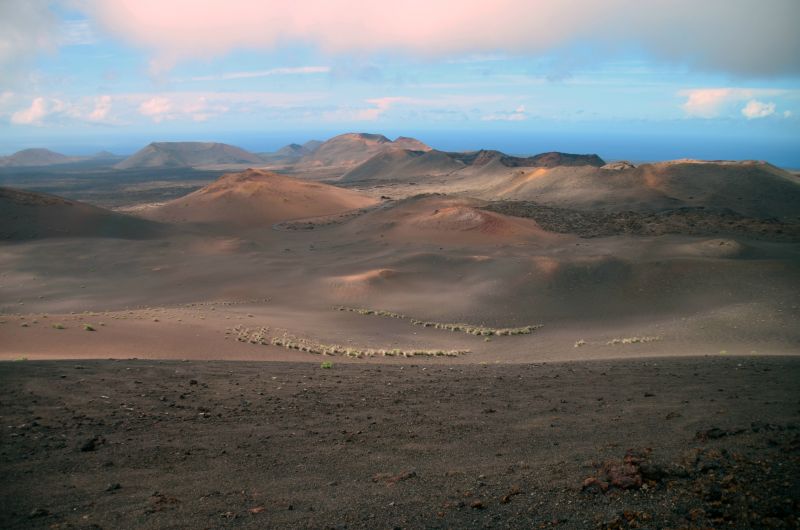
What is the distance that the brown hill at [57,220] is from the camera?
131 feet

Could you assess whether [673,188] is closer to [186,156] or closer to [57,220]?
[57,220]

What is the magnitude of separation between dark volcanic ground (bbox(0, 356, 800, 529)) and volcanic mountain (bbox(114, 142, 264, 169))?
552 ft

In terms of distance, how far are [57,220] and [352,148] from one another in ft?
428

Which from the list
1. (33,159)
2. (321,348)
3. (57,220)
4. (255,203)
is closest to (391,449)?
(321,348)

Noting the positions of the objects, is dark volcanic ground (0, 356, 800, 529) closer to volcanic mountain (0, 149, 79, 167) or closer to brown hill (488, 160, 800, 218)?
brown hill (488, 160, 800, 218)

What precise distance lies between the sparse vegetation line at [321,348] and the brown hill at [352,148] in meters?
135

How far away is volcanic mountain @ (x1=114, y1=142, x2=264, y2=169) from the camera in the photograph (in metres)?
168

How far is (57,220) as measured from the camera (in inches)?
1644

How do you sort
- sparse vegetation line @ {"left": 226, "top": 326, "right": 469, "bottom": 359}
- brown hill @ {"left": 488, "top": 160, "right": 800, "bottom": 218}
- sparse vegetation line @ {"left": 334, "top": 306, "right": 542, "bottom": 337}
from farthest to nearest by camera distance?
brown hill @ {"left": 488, "top": 160, "right": 800, "bottom": 218}
sparse vegetation line @ {"left": 334, "top": 306, "right": 542, "bottom": 337}
sparse vegetation line @ {"left": 226, "top": 326, "right": 469, "bottom": 359}

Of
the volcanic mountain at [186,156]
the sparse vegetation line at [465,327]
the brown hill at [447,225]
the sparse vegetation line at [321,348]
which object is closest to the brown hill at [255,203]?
the brown hill at [447,225]

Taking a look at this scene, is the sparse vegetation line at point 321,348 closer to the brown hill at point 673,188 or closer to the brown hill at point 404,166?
the brown hill at point 673,188

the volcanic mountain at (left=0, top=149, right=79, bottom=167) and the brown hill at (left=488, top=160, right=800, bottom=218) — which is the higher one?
the volcanic mountain at (left=0, top=149, right=79, bottom=167)

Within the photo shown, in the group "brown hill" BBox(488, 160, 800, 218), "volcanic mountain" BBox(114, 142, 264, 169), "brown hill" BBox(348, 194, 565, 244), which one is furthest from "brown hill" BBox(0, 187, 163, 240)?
"volcanic mountain" BBox(114, 142, 264, 169)

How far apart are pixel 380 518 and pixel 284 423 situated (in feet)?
10.4
